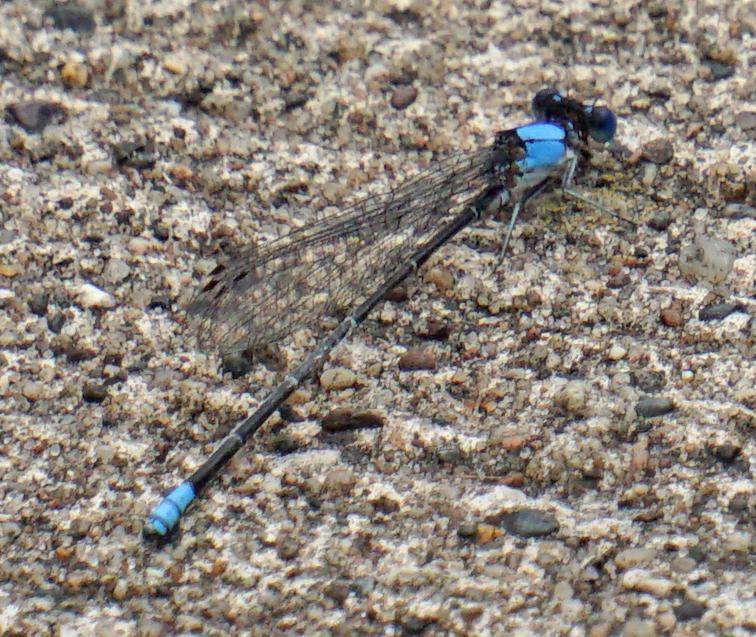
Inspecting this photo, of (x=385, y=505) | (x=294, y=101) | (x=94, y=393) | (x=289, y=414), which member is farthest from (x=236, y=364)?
(x=294, y=101)

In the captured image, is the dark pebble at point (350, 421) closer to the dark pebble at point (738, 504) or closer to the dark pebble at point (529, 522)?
the dark pebble at point (529, 522)

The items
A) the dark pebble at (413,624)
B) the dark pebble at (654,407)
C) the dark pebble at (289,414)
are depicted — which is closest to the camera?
the dark pebble at (413,624)

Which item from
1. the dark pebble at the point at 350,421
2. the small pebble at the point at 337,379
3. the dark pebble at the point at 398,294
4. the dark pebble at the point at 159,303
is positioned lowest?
the dark pebble at the point at 350,421

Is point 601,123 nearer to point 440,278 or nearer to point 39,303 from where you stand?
point 440,278

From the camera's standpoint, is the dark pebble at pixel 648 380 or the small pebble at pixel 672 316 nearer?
the dark pebble at pixel 648 380

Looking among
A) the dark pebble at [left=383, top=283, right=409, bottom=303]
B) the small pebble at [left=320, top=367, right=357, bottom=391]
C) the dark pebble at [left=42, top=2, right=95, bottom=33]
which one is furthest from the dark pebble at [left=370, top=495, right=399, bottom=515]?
the dark pebble at [left=42, top=2, right=95, bottom=33]

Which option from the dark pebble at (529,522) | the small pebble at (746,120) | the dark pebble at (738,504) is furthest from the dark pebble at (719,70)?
the dark pebble at (529,522)

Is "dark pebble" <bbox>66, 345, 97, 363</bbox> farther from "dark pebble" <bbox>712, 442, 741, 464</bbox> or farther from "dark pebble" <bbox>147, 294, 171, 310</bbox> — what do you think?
"dark pebble" <bbox>712, 442, 741, 464</bbox>

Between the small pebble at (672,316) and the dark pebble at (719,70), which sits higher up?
the dark pebble at (719,70)

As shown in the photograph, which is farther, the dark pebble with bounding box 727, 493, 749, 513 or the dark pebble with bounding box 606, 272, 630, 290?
the dark pebble with bounding box 606, 272, 630, 290
